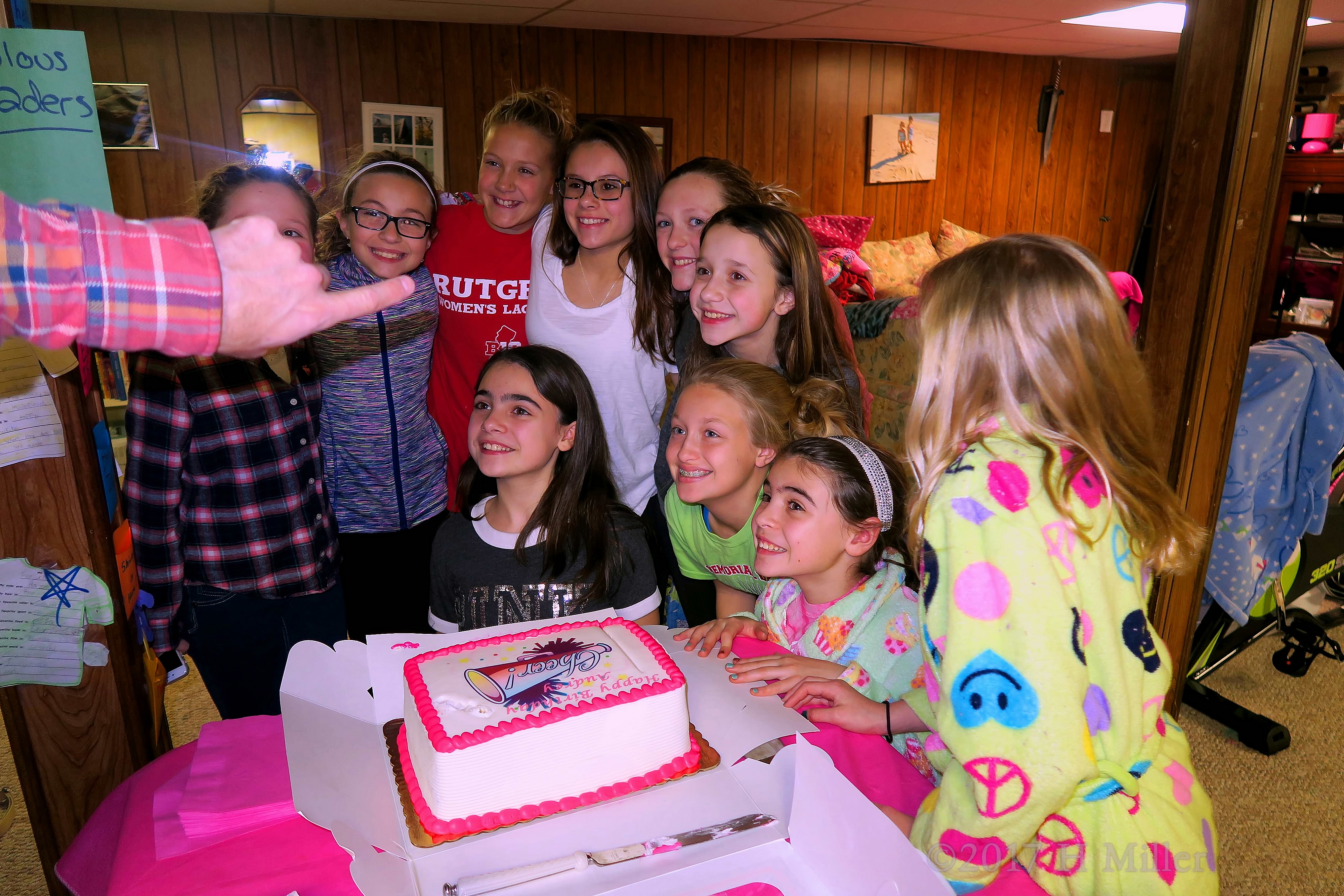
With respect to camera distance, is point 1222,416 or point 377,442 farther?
point 1222,416

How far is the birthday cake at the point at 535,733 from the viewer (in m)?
0.91

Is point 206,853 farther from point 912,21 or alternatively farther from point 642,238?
point 912,21

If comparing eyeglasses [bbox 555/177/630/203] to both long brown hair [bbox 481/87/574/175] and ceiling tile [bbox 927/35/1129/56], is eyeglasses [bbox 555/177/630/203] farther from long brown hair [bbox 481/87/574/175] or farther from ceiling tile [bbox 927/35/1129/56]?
ceiling tile [bbox 927/35/1129/56]

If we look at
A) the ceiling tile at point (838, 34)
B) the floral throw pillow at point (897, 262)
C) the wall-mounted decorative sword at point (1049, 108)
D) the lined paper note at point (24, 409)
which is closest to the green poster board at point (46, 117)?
the lined paper note at point (24, 409)

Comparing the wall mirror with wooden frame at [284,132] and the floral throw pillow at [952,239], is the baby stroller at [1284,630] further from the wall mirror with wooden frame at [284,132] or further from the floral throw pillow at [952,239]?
the wall mirror with wooden frame at [284,132]

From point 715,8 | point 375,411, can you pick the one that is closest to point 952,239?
point 715,8

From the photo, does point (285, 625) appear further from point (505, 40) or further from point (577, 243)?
point (505, 40)

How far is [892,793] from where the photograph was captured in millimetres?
975

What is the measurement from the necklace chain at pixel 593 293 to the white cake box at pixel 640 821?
1045mm

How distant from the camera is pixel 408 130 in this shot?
14.9ft

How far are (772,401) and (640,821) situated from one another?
3.15 feet

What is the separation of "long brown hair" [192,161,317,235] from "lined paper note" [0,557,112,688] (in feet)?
2.17

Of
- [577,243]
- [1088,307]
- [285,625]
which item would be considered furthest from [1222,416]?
[285,625]

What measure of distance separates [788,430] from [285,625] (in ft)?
3.35
